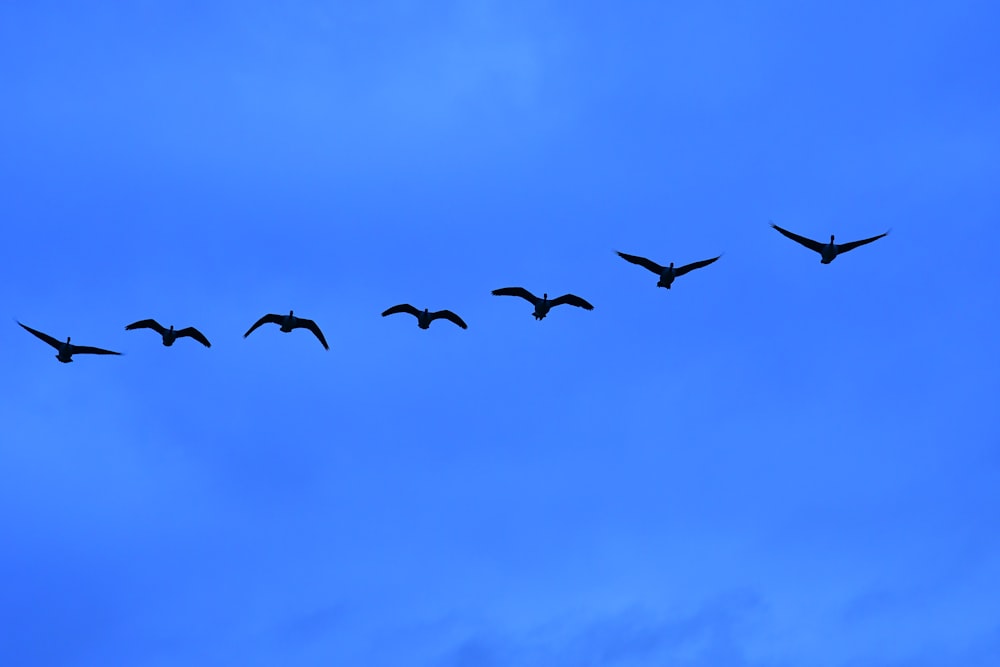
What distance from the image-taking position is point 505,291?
95.6m

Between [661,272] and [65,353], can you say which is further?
[65,353]

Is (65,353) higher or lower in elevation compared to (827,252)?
higher

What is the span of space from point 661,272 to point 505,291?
13.0 metres

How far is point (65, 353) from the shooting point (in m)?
99.5

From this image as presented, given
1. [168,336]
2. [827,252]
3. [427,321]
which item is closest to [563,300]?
[427,321]

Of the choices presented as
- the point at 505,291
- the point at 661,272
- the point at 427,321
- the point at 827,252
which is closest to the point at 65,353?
the point at 427,321

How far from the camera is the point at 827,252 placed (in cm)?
9300

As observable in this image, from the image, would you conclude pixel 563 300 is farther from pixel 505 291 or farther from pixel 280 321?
pixel 280 321

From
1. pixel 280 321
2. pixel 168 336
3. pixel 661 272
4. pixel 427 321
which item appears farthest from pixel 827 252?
pixel 168 336

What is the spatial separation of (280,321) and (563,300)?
946 inches

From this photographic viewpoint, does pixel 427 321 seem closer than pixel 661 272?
No

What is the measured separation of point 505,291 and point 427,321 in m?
7.44

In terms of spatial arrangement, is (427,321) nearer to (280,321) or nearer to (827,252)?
(280,321)

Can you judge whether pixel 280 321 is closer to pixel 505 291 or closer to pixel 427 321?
pixel 427 321
